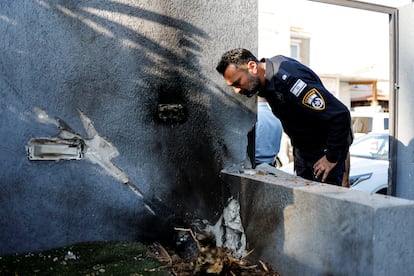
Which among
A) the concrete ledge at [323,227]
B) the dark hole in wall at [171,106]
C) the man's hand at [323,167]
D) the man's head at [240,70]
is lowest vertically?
the concrete ledge at [323,227]

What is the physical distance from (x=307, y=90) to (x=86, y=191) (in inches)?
64.4

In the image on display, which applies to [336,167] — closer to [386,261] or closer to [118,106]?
[386,261]

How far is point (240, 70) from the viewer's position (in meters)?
2.76

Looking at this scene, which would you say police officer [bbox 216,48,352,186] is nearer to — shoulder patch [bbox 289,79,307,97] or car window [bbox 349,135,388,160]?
shoulder patch [bbox 289,79,307,97]

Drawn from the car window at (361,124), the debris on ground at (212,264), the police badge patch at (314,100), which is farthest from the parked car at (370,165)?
the car window at (361,124)

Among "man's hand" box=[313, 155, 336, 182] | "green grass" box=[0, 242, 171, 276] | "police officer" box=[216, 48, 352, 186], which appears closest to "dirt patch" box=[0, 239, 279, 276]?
"green grass" box=[0, 242, 171, 276]

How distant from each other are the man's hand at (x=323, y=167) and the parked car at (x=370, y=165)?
89.7 inches

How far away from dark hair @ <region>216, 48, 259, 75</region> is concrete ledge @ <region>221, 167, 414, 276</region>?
2.59 ft

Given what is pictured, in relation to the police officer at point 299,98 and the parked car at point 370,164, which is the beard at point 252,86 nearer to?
the police officer at point 299,98

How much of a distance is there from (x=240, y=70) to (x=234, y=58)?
0.34 ft

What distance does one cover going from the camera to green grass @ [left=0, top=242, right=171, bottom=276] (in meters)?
2.25

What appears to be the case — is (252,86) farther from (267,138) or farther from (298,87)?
(267,138)

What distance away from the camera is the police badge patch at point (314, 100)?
2707 millimetres

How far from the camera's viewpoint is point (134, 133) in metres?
2.71
